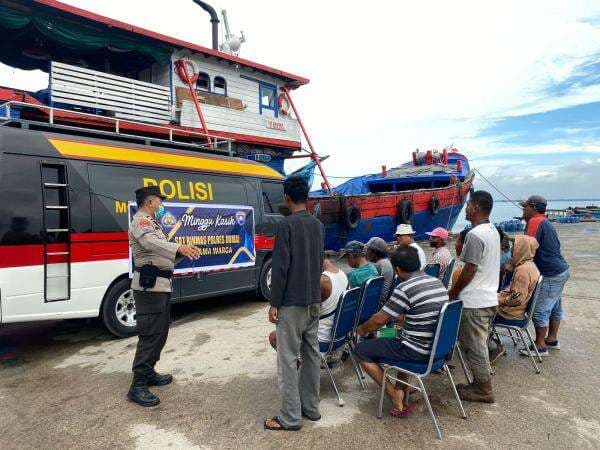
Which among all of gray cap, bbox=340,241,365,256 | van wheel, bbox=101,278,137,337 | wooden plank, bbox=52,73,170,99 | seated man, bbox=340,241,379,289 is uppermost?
wooden plank, bbox=52,73,170,99

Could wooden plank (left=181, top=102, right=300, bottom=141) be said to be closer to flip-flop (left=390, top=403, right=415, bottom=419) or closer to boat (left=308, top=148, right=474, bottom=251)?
boat (left=308, top=148, right=474, bottom=251)

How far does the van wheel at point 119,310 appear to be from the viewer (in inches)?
208

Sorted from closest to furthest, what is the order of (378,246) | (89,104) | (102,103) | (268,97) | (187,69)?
(378,246) < (89,104) < (102,103) < (187,69) < (268,97)

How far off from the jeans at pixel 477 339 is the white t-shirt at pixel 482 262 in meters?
0.07

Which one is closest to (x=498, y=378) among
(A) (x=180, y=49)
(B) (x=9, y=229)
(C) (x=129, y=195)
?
(C) (x=129, y=195)

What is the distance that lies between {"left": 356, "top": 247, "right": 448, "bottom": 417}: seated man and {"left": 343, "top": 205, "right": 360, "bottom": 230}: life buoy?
33.7ft

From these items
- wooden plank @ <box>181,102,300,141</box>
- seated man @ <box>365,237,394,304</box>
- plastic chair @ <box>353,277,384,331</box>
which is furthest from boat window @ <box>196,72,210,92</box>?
plastic chair @ <box>353,277,384,331</box>

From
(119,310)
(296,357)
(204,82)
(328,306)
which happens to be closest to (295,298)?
(296,357)

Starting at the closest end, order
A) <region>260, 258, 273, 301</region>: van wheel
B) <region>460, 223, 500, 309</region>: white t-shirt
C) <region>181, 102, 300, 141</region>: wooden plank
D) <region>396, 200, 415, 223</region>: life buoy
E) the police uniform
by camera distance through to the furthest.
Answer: <region>460, 223, 500, 309</region>: white t-shirt → the police uniform → <region>260, 258, 273, 301</region>: van wheel → <region>181, 102, 300, 141</region>: wooden plank → <region>396, 200, 415, 223</region>: life buoy

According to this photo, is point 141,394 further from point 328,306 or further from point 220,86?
point 220,86

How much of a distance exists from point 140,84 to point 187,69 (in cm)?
176

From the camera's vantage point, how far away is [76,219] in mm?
4988

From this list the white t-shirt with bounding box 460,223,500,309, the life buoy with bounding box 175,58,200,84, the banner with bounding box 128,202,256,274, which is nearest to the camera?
the white t-shirt with bounding box 460,223,500,309

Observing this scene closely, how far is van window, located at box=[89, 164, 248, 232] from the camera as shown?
207 inches
